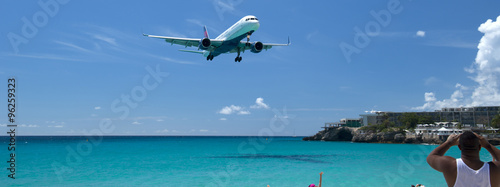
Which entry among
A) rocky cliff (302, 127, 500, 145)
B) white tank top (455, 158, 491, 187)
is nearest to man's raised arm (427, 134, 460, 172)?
white tank top (455, 158, 491, 187)

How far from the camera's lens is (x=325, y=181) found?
94.1 feet

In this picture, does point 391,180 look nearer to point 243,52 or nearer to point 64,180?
point 243,52

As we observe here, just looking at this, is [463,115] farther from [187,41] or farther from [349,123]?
[187,41]

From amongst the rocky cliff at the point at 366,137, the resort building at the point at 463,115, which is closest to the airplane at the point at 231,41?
the rocky cliff at the point at 366,137

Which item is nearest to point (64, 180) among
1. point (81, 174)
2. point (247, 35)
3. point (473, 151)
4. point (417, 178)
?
point (81, 174)

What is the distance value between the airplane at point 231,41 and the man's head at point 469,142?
90.8 feet

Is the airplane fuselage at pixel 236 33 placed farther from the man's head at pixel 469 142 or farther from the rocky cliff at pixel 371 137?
the rocky cliff at pixel 371 137

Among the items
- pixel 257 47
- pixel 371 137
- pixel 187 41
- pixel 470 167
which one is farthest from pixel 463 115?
pixel 470 167

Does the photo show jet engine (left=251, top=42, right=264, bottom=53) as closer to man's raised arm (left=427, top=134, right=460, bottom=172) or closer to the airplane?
the airplane

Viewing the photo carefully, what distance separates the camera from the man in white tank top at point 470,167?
353 centimetres

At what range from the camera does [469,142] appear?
3559mm

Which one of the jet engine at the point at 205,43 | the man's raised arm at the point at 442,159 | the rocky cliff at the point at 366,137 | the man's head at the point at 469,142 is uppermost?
the jet engine at the point at 205,43

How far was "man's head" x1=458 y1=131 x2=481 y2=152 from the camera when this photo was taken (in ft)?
11.6

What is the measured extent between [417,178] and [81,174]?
1141 inches
